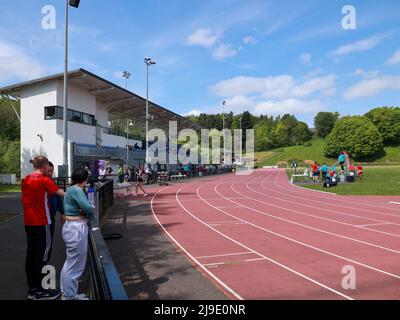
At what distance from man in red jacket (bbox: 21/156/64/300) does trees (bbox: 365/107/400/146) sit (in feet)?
406

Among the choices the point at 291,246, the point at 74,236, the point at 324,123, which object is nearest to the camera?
the point at 74,236

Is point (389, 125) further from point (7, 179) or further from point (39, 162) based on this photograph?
point (39, 162)

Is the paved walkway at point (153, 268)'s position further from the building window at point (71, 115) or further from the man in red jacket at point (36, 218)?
the building window at point (71, 115)

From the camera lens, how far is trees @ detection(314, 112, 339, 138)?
139m

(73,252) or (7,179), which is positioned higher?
(73,252)

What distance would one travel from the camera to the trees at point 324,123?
457ft

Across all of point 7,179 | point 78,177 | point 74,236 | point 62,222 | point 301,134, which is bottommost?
point 7,179

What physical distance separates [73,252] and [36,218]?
0.75 meters

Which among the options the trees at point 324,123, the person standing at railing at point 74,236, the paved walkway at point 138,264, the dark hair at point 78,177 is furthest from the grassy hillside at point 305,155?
the person standing at railing at point 74,236

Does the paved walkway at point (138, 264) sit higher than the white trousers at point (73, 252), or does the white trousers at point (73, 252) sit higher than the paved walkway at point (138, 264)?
the white trousers at point (73, 252)

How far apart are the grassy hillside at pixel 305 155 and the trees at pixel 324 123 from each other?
58.5ft

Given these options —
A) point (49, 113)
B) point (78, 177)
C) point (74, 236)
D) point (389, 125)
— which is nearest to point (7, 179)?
point (49, 113)

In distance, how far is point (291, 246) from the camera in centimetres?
885
